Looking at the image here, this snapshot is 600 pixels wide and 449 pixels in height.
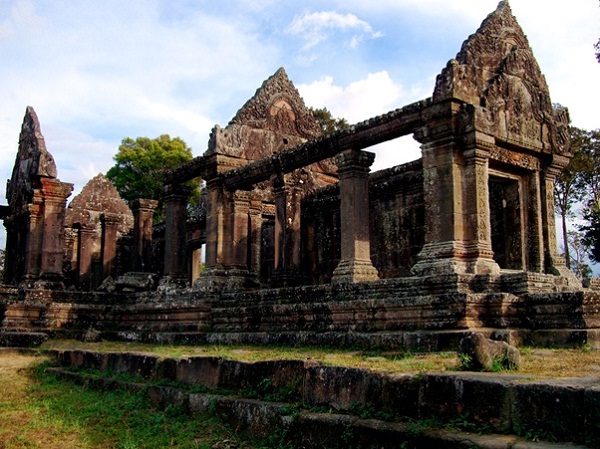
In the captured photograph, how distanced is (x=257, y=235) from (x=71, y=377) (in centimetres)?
892

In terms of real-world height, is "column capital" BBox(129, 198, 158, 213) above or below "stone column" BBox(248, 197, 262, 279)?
above

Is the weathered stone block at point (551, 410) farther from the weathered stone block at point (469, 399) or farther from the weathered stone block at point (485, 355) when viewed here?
the weathered stone block at point (485, 355)

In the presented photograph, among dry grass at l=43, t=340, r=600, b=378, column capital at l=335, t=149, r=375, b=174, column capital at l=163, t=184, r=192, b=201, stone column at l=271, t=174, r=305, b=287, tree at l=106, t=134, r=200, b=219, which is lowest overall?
dry grass at l=43, t=340, r=600, b=378

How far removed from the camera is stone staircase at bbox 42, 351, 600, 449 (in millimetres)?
4180

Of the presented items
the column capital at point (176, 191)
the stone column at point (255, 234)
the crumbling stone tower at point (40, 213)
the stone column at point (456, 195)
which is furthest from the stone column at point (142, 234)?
the stone column at point (456, 195)

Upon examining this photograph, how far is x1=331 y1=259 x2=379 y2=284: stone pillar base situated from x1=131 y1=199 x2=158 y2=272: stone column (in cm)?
1074

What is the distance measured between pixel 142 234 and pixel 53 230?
4.62 metres

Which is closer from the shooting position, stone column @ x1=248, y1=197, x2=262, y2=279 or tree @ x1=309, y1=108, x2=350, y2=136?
stone column @ x1=248, y1=197, x2=262, y2=279

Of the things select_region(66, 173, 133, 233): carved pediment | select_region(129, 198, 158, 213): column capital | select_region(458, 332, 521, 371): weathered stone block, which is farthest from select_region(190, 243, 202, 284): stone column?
select_region(458, 332, 521, 371): weathered stone block

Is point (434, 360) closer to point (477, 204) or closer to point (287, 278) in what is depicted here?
point (477, 204)

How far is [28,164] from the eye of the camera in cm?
1756

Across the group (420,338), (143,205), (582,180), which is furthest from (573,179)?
(420,338)

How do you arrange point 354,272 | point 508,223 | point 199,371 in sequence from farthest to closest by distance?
point 508,223 < point 354,272 < point 199,371

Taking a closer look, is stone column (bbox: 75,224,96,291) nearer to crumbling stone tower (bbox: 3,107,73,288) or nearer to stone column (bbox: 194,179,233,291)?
crumbling stone tower (bbox: 3,107,73,288)
